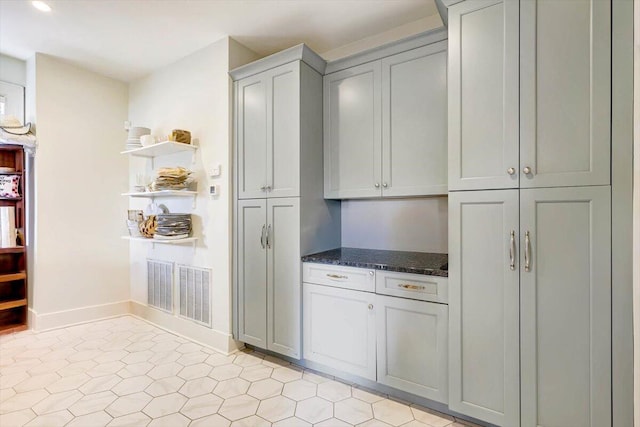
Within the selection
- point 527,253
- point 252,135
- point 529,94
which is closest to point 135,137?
point 252,135

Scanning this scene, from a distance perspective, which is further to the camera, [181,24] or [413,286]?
[181,24]

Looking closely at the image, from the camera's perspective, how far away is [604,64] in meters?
1.39

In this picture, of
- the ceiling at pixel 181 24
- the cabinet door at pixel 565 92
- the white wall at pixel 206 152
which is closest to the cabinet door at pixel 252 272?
the white wall at pixel 206 152

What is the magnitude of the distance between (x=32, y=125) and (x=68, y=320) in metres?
1.97

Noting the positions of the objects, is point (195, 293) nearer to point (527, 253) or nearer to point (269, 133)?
point (269, 133)

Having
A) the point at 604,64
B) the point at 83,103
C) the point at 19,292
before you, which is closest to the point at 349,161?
the point at 604,64

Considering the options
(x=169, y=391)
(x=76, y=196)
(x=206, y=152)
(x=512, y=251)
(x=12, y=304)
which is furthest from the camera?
(x=76, y=196)

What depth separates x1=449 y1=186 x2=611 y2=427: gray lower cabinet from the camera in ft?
4.64

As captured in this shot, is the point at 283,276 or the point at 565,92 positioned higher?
the point at 565,92

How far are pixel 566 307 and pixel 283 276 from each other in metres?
1.72

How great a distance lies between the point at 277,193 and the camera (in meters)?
2.44

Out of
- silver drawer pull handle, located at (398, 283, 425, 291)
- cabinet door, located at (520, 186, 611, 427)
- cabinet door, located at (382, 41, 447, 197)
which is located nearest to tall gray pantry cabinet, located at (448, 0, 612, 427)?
cabinet door, located at (520, 186, 611, 427)

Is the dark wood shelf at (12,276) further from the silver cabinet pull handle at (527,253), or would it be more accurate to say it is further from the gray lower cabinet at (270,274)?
the silver cabinet pull handle at (527,253)

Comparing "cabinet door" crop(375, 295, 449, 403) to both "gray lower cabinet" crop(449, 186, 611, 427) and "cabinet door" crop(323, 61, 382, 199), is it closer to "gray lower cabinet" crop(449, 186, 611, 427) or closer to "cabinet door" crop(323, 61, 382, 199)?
"gray lower cabinet" crop(449, 186, 611, 427)
